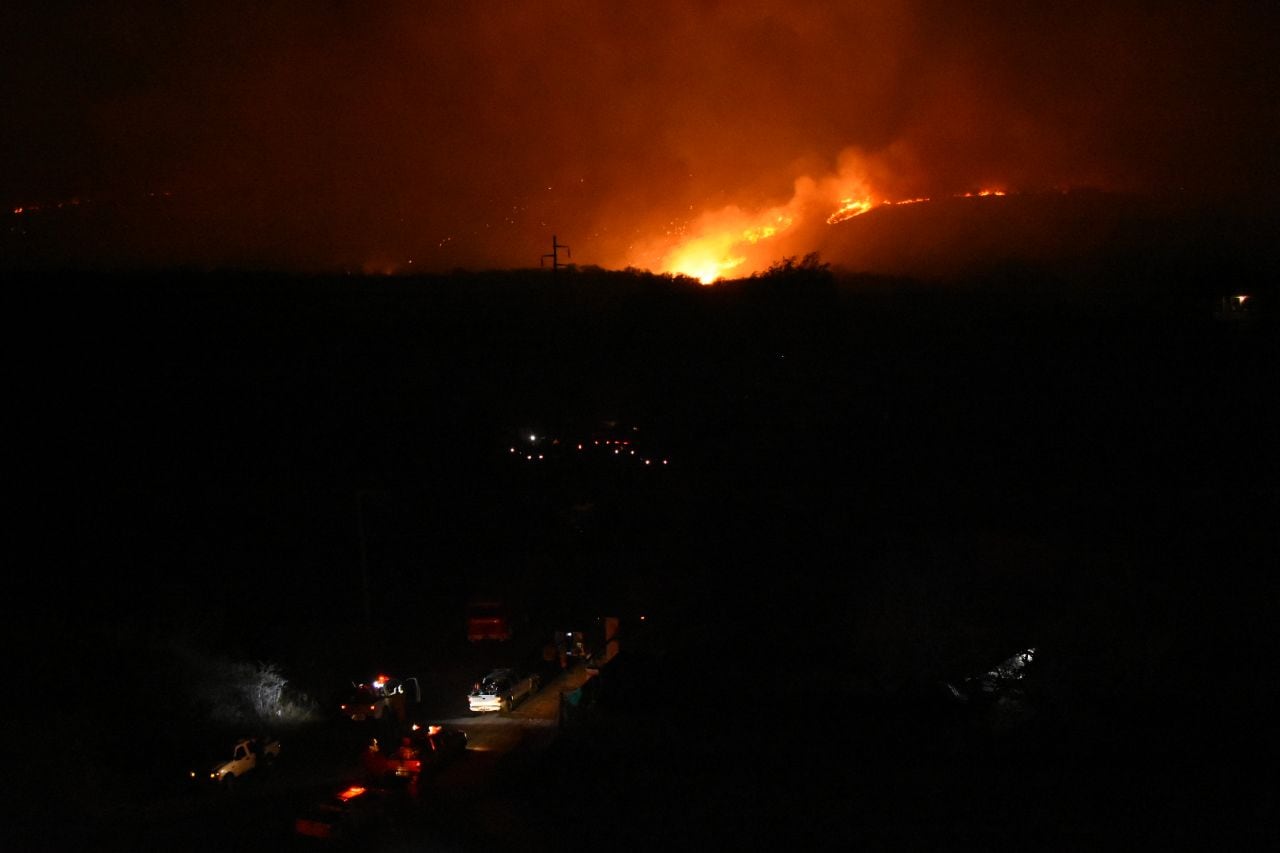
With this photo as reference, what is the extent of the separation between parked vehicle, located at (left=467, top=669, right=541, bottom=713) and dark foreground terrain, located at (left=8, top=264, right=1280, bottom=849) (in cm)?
263

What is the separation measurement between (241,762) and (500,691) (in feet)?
13.6

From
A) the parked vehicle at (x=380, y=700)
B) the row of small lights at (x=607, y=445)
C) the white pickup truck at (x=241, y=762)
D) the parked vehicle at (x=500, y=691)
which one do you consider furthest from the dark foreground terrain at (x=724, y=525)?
the parked vehicle at (x=500, y=691)

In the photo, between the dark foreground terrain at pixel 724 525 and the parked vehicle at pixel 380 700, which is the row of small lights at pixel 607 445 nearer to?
the dark foreground terrain at pixel 724 525

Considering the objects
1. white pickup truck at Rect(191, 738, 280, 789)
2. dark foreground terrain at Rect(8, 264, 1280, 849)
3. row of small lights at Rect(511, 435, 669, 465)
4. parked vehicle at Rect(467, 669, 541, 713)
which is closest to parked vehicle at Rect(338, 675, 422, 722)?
parked vehicle at Rect(467, 669, 541, 713)

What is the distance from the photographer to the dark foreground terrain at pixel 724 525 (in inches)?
393

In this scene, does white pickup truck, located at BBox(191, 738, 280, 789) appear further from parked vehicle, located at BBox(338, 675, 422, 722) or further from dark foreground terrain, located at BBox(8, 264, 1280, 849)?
parked vehicle, located at BBox(338, 675, 422, 722)

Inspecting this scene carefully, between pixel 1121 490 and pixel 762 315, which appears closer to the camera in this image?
pixel 1121 490

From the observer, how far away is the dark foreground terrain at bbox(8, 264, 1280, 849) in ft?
32.7

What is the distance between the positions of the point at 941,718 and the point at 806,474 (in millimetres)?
9968

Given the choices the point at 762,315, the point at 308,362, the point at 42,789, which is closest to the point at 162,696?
the point at 42,789

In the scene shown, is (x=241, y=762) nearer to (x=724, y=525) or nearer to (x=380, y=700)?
(x=380, y=700)

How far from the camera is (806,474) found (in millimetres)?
20531

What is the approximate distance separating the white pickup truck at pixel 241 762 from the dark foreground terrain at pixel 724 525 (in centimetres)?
95

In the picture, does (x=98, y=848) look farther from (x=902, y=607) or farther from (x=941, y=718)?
(x=902, y=607)
